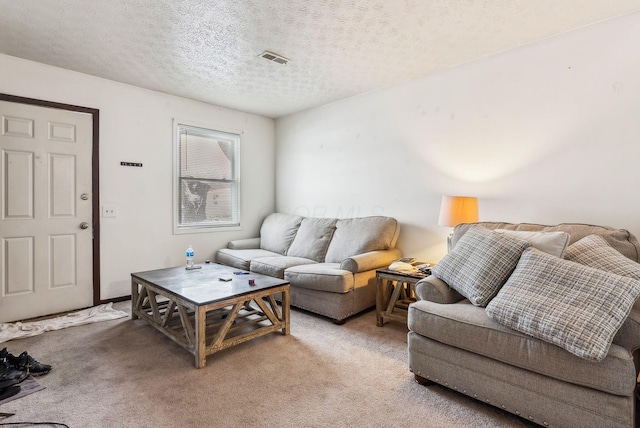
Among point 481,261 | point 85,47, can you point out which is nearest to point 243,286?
point 481,261

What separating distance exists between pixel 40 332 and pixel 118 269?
98cm

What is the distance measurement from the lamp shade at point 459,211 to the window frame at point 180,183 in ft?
9.71

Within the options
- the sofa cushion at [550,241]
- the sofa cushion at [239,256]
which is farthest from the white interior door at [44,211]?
the sofa cushion at [550,241]

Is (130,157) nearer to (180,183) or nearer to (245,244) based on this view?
(180,183)

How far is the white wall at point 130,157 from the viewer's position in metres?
3.23

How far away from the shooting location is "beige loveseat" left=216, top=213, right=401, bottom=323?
304 centimetres

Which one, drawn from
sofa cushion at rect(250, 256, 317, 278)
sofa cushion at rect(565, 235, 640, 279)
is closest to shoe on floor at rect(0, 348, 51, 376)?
sofa cushion at rect(250, 256, 317, 278)

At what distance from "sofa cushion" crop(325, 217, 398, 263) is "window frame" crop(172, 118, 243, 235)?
1664 mm

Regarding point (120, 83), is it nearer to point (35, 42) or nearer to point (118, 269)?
point (35, 42)

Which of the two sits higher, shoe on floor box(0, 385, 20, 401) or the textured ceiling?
the textured ceiling

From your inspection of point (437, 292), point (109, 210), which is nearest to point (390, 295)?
point (437, 292)

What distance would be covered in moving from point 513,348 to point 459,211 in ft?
4.54

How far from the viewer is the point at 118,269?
3.67 meters

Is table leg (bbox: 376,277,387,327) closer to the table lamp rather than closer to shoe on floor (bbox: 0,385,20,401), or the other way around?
the table lamp
